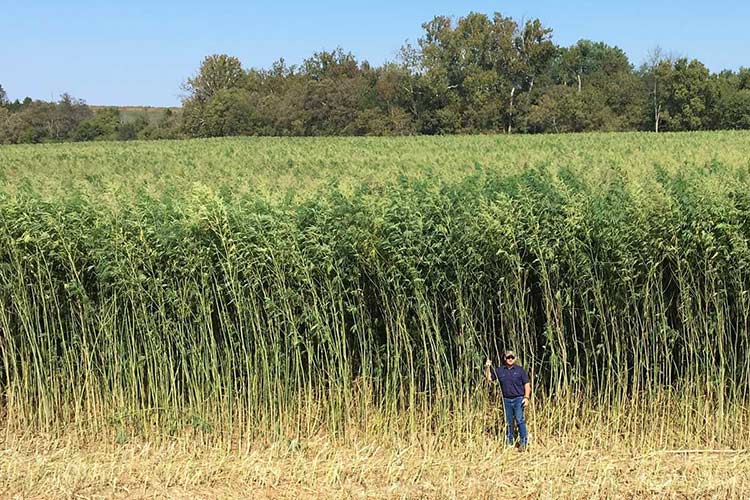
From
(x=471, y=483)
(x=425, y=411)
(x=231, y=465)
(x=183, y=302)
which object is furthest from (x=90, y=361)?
(x=471, y=483)

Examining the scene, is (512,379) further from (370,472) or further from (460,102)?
(460,102)

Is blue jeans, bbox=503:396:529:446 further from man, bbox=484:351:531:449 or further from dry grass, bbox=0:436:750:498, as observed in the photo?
dry grass, bbox=0:436:750:498

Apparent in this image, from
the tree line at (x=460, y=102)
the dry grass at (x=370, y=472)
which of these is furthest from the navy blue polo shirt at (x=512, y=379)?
the tree line at (x=460, y=102)

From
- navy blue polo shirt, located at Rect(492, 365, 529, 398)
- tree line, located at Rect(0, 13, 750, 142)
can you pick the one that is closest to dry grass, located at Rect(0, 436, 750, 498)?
navy blue polo shirt, located at Rect(492, 365, 529, 398)

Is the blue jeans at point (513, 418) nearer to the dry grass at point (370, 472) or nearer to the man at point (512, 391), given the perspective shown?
the man at point (512, 391)

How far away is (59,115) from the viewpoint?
77.6m

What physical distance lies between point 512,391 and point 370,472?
1.42m

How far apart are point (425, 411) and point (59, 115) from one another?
A: 79.7 m

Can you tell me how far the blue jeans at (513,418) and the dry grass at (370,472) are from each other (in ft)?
0.45

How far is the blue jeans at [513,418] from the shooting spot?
6609mm

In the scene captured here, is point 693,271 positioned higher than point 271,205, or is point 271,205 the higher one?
point 271,205

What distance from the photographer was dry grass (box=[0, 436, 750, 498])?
5934 mm

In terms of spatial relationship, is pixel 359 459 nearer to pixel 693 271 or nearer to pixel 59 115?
pixel 693 271

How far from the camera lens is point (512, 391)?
653cm
